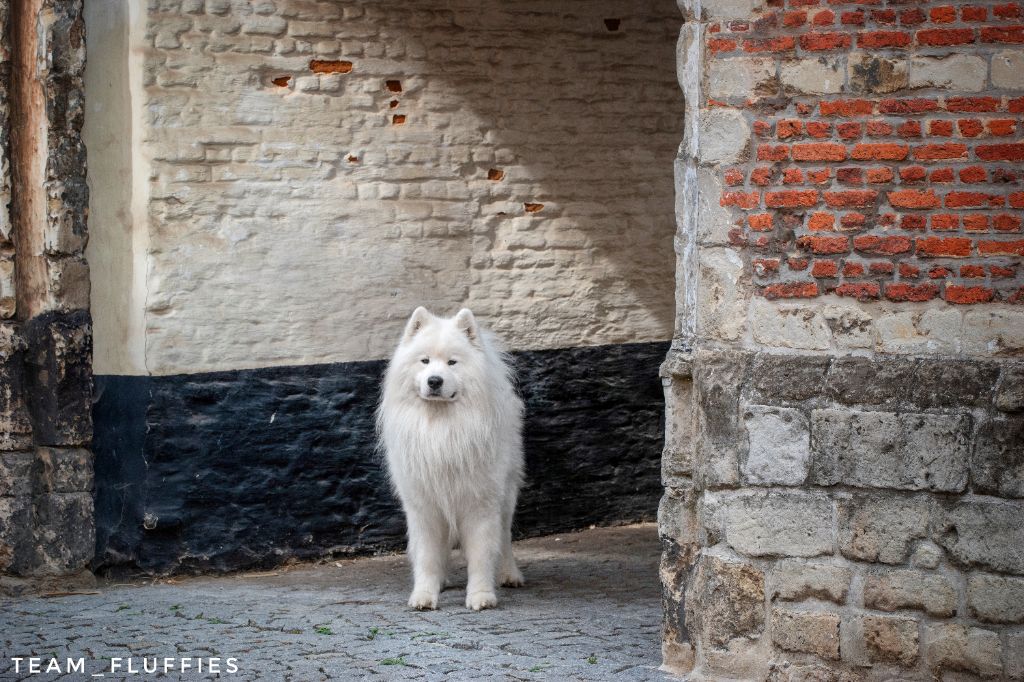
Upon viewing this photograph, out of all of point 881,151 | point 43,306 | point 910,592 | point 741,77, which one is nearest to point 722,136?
point 741,77

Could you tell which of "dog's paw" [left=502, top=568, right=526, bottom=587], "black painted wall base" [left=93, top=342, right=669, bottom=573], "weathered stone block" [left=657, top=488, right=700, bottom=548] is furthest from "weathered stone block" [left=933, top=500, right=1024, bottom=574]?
"black painted wall base" [left=93, top=342, right=669, bottom=573]

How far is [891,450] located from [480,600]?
2.61 m

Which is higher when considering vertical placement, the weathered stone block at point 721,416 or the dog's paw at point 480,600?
the weathered stone block at point 721,416

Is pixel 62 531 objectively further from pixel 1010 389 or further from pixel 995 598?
Answer: pixel 1010 389

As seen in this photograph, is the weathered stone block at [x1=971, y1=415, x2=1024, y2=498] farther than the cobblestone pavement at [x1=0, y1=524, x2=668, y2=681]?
No

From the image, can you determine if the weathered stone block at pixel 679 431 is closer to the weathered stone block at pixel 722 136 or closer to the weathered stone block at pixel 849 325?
the weathered stone block at pixel 849 325

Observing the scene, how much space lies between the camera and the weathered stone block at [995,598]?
4793 millimetres

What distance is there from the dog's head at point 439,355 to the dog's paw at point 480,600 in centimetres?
104

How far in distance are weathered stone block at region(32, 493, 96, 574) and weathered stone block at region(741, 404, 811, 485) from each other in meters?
3.95

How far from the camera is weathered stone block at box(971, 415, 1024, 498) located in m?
4.78

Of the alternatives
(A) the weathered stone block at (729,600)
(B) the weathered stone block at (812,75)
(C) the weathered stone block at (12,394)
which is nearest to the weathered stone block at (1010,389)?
(A) the weathered stone block at (729,600)

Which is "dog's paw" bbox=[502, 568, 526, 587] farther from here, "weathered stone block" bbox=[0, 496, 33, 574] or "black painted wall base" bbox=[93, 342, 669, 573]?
"weathered stone block" bbox=[0, 496, 33, 574]

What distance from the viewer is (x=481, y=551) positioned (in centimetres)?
687

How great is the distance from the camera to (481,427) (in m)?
6.88
